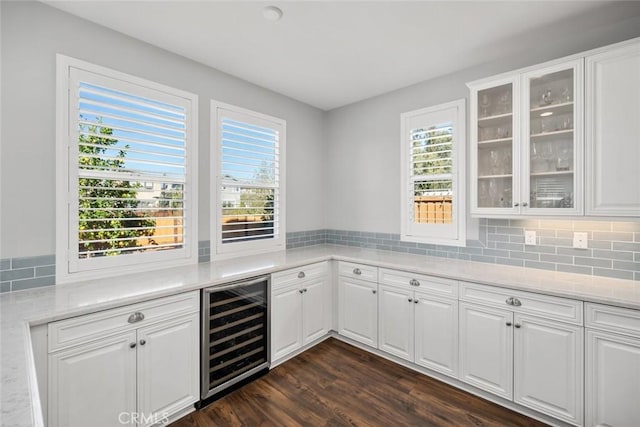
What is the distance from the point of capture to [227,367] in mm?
2291

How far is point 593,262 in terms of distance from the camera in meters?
2.20

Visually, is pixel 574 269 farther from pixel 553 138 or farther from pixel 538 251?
pixel 553 138

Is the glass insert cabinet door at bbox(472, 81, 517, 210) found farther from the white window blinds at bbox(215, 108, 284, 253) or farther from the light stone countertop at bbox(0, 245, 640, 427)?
the white window blinds at bbox(215, 108, 284, 253)

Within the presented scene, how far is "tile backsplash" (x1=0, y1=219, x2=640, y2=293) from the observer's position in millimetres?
1873

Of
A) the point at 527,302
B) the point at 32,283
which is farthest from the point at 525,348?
the point at 32,283

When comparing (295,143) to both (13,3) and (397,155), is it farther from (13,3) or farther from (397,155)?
(13,3)

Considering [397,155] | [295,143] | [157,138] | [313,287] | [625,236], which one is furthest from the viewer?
[295,143]

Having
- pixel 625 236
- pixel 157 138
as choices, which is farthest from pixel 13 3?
pixel 625 236

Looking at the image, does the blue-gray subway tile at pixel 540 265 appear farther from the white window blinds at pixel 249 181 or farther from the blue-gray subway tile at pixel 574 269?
the white window blinds at pixel 249 181

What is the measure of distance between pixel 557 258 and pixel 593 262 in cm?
21

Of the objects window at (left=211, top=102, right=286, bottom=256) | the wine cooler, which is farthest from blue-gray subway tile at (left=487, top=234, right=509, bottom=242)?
window at (left=211, top=102, right=286, bottom=256)

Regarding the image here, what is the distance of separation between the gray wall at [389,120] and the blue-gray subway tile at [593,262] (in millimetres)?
734

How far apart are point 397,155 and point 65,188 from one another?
2.93 metres

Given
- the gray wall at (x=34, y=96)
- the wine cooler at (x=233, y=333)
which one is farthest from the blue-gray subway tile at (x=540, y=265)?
the gray wall at (x=34, y=96)
